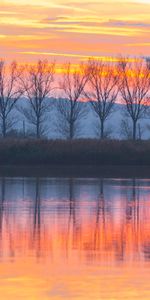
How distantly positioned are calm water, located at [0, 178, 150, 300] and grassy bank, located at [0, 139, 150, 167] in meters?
20.6

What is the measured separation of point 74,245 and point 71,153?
3457 centimetres

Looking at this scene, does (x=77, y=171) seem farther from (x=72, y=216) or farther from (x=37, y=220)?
(x=37, y=220)

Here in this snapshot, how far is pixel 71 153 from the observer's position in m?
51.9

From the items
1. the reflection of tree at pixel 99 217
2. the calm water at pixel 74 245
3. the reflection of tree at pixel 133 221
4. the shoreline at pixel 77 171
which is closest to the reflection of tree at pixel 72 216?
the calm water at pixel 74 245

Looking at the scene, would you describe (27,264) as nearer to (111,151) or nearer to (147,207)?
(147,207)

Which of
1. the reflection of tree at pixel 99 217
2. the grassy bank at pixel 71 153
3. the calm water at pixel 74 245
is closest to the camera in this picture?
the calm water at pixel 74 245

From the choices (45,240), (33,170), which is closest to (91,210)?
(45,240)

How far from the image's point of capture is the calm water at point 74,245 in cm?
1311

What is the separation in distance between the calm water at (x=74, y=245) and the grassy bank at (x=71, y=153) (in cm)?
2056

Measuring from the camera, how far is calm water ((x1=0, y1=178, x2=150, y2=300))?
43.0 feet

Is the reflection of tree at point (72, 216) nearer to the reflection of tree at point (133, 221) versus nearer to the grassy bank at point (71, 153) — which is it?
the reflection of tree at point (133, 221)

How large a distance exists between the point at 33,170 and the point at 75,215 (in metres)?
25.2

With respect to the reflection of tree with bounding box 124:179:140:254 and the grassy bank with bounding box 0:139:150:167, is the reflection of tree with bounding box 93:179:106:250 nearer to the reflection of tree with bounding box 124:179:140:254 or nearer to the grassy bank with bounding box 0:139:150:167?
the reflection of tree with bounding box 124:179:140:254

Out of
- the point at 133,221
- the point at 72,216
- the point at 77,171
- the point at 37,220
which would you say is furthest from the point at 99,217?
the point at 77,171
